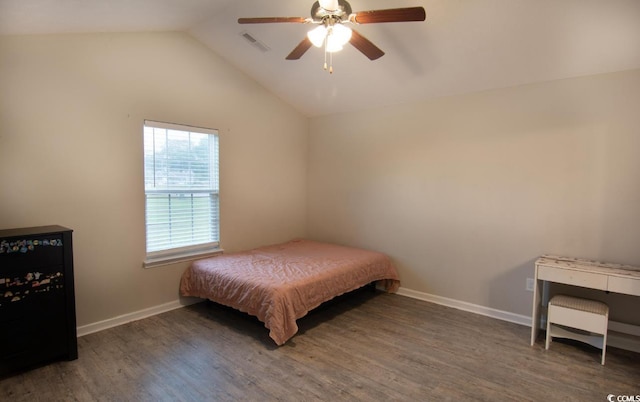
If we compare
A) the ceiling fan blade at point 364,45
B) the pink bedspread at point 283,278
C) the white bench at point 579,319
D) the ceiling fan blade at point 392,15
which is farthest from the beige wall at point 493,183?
the ceiling fan blade at point 392,15

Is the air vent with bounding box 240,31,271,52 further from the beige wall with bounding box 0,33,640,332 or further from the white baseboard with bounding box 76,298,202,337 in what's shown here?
the white baseboard with bounding box 76,298,202,337

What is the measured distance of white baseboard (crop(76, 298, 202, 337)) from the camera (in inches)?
116

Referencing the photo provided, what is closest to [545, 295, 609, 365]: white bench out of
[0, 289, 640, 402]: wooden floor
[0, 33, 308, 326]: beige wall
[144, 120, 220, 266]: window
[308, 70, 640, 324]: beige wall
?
[0, 289, 640, 402]: wooden floor

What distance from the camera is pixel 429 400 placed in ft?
7.01

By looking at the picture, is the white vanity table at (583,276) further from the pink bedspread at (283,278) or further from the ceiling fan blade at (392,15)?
the ceiling fan blade at (392,15)

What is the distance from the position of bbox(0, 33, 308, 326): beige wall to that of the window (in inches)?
3.9

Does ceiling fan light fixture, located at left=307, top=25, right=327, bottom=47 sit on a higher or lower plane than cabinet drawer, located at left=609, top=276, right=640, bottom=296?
higher

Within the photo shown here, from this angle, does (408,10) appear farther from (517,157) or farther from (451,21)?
(517,157)

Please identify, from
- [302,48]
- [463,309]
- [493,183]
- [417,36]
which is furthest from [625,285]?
[302,48]

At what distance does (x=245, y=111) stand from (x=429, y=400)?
344 centimetres

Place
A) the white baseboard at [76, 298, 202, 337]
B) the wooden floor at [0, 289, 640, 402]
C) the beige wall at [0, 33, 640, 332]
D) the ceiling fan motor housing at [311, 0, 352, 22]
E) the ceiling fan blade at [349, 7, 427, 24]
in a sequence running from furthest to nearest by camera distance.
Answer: the white baseboard at [76, 298, 202, 337] → the beige wall at [0, 33, 640, 332] → the wooden floor at [0, 289, 640, 402] → the ceiling fan motor housing at [311, 0, 352, 22] → the ceiling fan blade at [349, 7, 427, 24]

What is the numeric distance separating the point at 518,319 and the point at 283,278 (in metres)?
2.30

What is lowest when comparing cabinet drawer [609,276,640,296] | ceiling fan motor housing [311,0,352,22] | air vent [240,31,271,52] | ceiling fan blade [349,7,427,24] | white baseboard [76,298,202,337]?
white baseboard [76,298,202,337]

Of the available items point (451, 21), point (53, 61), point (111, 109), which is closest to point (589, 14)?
point (451, 21)
